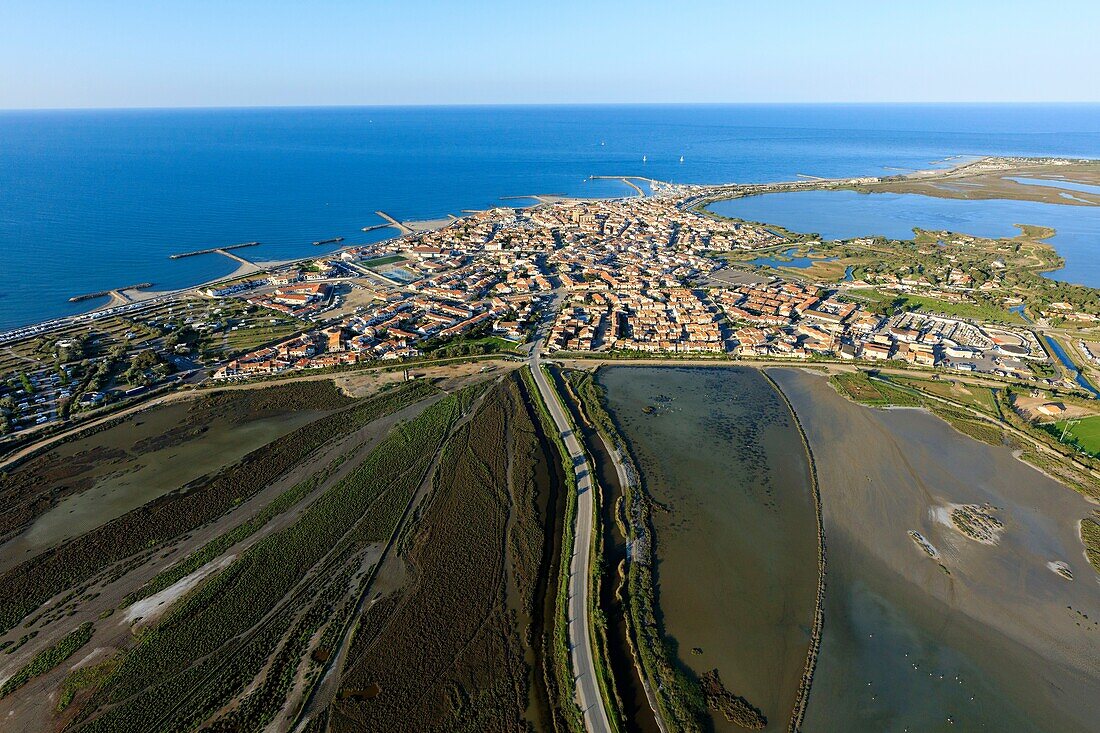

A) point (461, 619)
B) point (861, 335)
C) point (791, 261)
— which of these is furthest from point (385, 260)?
point (461, 619)

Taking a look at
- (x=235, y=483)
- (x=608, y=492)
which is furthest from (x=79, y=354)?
(x=608, y=492)

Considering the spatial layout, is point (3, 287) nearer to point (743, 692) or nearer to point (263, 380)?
point (263, 380)

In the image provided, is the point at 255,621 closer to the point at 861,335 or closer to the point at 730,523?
the point at 730,523

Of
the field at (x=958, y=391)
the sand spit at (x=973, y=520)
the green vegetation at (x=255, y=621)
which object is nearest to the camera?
the green vegetation at (x=255, y=621)

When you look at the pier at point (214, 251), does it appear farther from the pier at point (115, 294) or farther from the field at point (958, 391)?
the field at point (958, 391)

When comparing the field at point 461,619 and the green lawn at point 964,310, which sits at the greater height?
the green lawn at point 964,310

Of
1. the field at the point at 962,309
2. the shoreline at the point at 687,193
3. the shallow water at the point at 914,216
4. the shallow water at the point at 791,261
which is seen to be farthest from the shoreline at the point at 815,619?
the shallow water at the point at 914,216

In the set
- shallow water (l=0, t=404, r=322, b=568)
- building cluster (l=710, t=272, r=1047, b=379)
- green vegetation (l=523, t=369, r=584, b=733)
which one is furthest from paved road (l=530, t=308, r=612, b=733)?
building cluster (l=710, t=272, r=1047, b=379)
